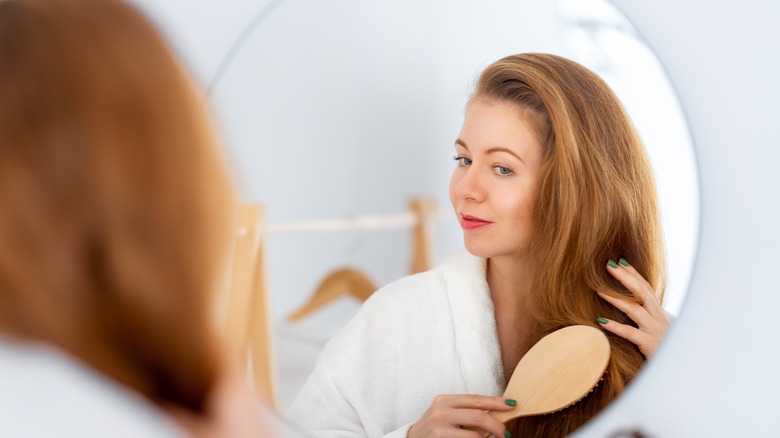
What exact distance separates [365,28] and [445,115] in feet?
0.35

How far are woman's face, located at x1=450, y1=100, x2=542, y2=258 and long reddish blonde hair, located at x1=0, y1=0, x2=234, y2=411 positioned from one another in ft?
0.63

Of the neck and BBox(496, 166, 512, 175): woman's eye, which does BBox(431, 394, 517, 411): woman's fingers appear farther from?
BBox(496, 166, 512, 175): woman's eye

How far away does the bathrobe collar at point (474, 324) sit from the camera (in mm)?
654

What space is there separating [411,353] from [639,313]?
0.63 ft

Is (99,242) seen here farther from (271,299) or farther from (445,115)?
(445,115)

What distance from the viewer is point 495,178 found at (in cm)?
64

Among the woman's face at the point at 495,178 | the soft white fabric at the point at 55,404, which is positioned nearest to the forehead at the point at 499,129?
the woman's face at the point at 495,178

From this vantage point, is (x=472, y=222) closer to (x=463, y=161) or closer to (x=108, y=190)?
(x=463, y=161)

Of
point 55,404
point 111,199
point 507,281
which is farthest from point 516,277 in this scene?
point 55,404

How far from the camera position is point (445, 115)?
655 millimetres

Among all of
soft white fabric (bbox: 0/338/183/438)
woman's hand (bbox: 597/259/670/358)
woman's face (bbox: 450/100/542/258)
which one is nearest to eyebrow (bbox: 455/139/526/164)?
woman's face (bbox: 450/100/542/258)

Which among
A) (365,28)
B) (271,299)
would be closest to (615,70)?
(365,28)

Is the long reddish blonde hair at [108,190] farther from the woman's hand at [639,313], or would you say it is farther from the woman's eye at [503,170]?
the woman's hand at [639,313]

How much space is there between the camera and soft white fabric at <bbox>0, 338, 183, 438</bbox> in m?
0.75
